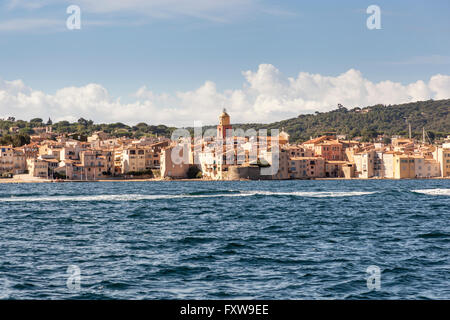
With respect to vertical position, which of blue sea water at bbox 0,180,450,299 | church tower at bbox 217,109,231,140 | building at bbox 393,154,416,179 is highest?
church tower at bbox 217,109,231,140

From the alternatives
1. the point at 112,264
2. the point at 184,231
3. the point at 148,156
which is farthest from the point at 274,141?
the point at 112,264

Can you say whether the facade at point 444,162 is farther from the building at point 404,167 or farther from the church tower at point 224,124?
the church tower at point 224,124

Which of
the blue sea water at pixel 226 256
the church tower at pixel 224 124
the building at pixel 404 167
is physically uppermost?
the church tower at pixel 224 124

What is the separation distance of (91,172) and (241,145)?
92.3 feet

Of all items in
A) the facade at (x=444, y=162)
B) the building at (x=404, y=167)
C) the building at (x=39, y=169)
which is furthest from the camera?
the facade at (x=444, y=162)

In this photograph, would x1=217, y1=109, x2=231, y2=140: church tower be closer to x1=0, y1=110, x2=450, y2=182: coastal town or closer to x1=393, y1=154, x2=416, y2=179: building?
x1=0, y1=110, x2=450, y2=182: coastal town

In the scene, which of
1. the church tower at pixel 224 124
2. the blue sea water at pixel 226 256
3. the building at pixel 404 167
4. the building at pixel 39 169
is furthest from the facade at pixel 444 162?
the blue sea water at pixel 226 256

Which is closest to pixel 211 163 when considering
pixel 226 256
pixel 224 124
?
pixel 224 124

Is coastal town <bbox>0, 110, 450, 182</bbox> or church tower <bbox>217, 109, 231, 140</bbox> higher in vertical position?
church tower <bbox>217, 109, 231, 140</bbox>

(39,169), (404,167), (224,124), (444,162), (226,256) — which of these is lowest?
(226,256)

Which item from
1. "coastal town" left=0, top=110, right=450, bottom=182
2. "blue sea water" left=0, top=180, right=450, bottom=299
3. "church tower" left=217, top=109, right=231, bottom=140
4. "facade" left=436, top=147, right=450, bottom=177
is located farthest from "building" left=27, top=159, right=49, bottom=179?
"blue sea water" left=0, top=180, right=450, bottom=299

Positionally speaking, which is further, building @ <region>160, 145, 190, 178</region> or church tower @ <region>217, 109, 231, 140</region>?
church tower @ <region>217, 109, 231, 140</region>

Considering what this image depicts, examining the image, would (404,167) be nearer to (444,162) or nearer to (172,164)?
(444,162)

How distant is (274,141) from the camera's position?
107562 mm
